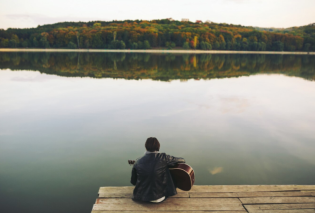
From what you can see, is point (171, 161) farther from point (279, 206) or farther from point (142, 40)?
point (142, 40)

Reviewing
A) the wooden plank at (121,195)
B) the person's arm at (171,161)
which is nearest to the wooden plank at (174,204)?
the wooden plank at (121,195)

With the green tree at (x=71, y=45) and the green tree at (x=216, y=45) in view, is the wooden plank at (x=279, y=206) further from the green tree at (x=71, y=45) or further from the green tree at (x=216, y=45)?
the green tree at (x=216, y=45)

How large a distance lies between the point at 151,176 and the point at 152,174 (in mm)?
40

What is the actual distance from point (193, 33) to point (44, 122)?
464 feet

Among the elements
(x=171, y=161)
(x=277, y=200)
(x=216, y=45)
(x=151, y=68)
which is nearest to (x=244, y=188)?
(x=277, y=200)

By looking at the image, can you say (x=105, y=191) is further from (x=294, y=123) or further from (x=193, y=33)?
(x=193, y=33)

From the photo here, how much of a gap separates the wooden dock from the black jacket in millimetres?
192

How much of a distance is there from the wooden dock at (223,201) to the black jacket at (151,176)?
0.63 ft

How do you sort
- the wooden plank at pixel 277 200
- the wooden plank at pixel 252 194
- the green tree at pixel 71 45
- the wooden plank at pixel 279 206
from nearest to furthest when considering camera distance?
the wooden plank at pixel 279 206
the wooden plank at pixel 277 200
the wooden plank at pixel 252 194
the green tree at pixel 71 45

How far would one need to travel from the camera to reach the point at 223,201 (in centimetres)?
491

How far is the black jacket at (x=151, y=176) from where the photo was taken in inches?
180

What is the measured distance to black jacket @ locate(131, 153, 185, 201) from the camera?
457cm

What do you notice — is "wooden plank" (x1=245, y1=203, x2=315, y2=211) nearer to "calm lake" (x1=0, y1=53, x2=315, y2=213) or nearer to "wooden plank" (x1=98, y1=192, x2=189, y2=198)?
"wooden plank" (x1=98, y1=192, x2=189, y2=198)

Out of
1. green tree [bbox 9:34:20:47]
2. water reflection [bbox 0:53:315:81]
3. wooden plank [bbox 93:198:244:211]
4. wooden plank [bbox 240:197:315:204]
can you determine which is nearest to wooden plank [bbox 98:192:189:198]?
wooden plank [bbox 93:198:244:211]
